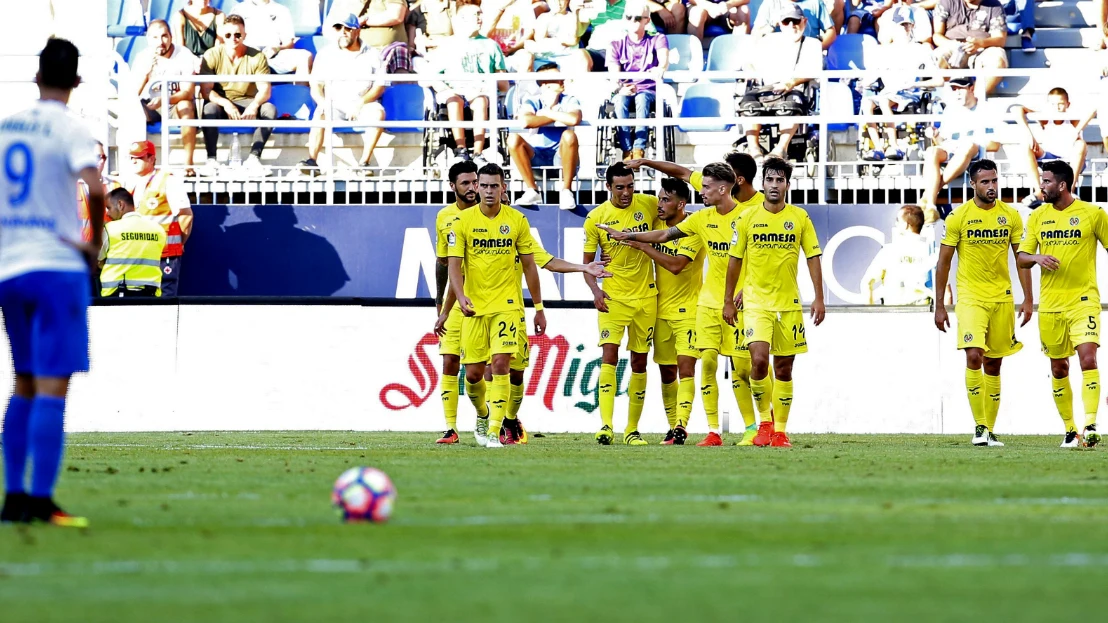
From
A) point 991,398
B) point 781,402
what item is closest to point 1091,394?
point 991,398

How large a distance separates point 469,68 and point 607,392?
8137mm

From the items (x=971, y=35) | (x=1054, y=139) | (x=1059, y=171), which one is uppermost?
(x=971, y=35)

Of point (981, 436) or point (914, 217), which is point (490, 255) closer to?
point (981, 436)

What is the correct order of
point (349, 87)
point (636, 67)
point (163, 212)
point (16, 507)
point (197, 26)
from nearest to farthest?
1. point (16, 507)
2. point (163, 212)
3. point (636, 67)
4. point (349, 87)
5. point (197, 26)

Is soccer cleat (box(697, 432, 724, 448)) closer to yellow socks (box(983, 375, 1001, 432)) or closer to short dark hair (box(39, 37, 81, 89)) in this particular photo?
yellow socks (box(983, 375, 1001, 432))

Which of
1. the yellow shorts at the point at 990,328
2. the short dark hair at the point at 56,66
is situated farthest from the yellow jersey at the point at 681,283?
the short dark hair at the point at 56,66

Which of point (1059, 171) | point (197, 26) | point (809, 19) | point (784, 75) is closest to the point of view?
point (1059, 171)

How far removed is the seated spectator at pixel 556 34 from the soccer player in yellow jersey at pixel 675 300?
7.94 m

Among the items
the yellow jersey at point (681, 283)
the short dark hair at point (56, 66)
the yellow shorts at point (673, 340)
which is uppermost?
the short dark hair at point (56, 66)

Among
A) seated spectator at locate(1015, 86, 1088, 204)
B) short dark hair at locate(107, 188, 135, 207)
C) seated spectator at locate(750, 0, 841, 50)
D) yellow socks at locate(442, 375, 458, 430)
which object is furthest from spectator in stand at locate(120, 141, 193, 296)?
seated spectator at locate(1015, 86, 1088, 204)

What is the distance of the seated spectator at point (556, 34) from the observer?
2164 centimetres

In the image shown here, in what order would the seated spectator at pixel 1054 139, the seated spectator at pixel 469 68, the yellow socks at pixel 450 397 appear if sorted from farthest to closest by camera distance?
the seated spectator at pixel 469 68, the seated spectator at pixel 1054 139, the yellow socks at pixel 450 397

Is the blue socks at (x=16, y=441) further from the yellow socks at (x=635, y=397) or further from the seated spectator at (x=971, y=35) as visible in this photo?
the seated spectator at (x=971, y=35)

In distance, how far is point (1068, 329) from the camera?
13.5 m
